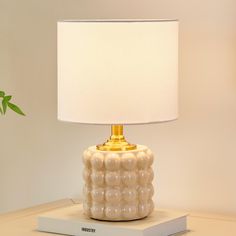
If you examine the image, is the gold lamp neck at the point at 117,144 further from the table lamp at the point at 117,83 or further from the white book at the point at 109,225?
the white book at the point at 109,225

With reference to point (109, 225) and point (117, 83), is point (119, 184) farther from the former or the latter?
point (117, 83)

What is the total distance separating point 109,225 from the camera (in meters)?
1.68

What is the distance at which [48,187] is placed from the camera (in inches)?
90.4

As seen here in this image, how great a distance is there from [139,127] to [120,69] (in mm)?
481

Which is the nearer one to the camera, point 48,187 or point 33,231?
point 33,231

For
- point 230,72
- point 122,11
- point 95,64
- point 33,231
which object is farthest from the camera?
point 122,11

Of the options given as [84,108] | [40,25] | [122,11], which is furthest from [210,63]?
[40,25]

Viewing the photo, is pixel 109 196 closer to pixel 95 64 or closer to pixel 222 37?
pixel 95 64

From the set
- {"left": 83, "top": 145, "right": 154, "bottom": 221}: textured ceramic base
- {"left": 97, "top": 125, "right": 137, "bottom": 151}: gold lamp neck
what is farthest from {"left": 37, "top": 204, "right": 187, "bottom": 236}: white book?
{"left": 97, "top": 125, "right": 137, "bottom": 151}: gold lamp neck

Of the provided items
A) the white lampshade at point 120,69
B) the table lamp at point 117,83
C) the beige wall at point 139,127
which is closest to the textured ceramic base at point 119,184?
the table lamp at point 117,83

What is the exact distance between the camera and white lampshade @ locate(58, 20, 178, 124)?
1.61 meters

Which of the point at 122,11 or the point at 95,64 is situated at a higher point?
the point at 122,11

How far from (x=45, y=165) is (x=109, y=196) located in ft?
2.02

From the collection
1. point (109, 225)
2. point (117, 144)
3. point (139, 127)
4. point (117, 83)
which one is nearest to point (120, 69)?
point (117, 83)
